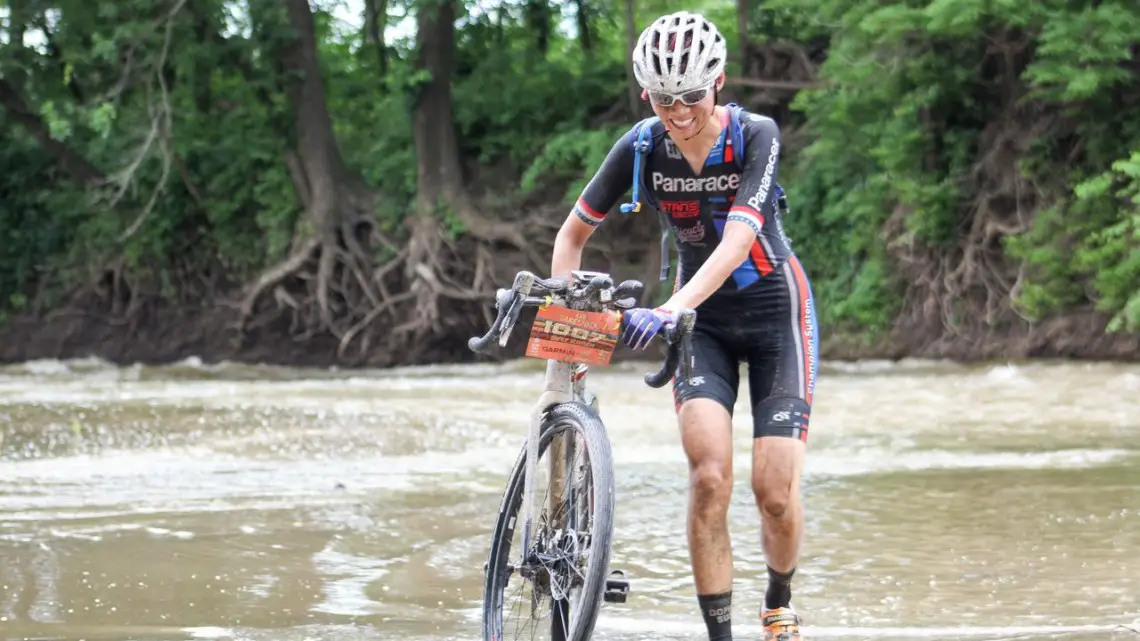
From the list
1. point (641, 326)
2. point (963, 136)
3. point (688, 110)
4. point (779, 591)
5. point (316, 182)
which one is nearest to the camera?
point (641, 326)

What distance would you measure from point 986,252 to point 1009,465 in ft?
33.7

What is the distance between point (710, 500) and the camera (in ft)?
15.7

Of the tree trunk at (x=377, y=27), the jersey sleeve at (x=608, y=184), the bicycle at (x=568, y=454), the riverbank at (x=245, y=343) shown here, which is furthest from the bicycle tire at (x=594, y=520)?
the tree trunk at (x=377, y=27)

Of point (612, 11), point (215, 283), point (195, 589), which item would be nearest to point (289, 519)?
point (195, 589)

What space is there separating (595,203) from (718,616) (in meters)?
1.38

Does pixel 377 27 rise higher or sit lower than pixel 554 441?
higher

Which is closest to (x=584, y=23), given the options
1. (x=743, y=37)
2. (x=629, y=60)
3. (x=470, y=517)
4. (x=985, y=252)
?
(x=629, y=60)

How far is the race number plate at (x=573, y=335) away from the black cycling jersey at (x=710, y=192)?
0.65 meters

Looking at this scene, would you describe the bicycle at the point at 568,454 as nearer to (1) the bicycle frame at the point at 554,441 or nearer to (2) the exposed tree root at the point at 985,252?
(1) the bicycle frame at the point at 554,441

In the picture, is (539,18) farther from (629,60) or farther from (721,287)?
(721,287)

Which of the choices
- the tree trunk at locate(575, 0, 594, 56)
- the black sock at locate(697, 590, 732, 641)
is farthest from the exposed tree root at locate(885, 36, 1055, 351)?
the black sock at locate(697, 590, 732, 641)

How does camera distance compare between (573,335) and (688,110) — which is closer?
(573,335)

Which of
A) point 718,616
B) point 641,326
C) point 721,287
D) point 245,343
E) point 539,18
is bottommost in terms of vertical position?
point 718,616

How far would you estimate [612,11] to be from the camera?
84.5 ft
